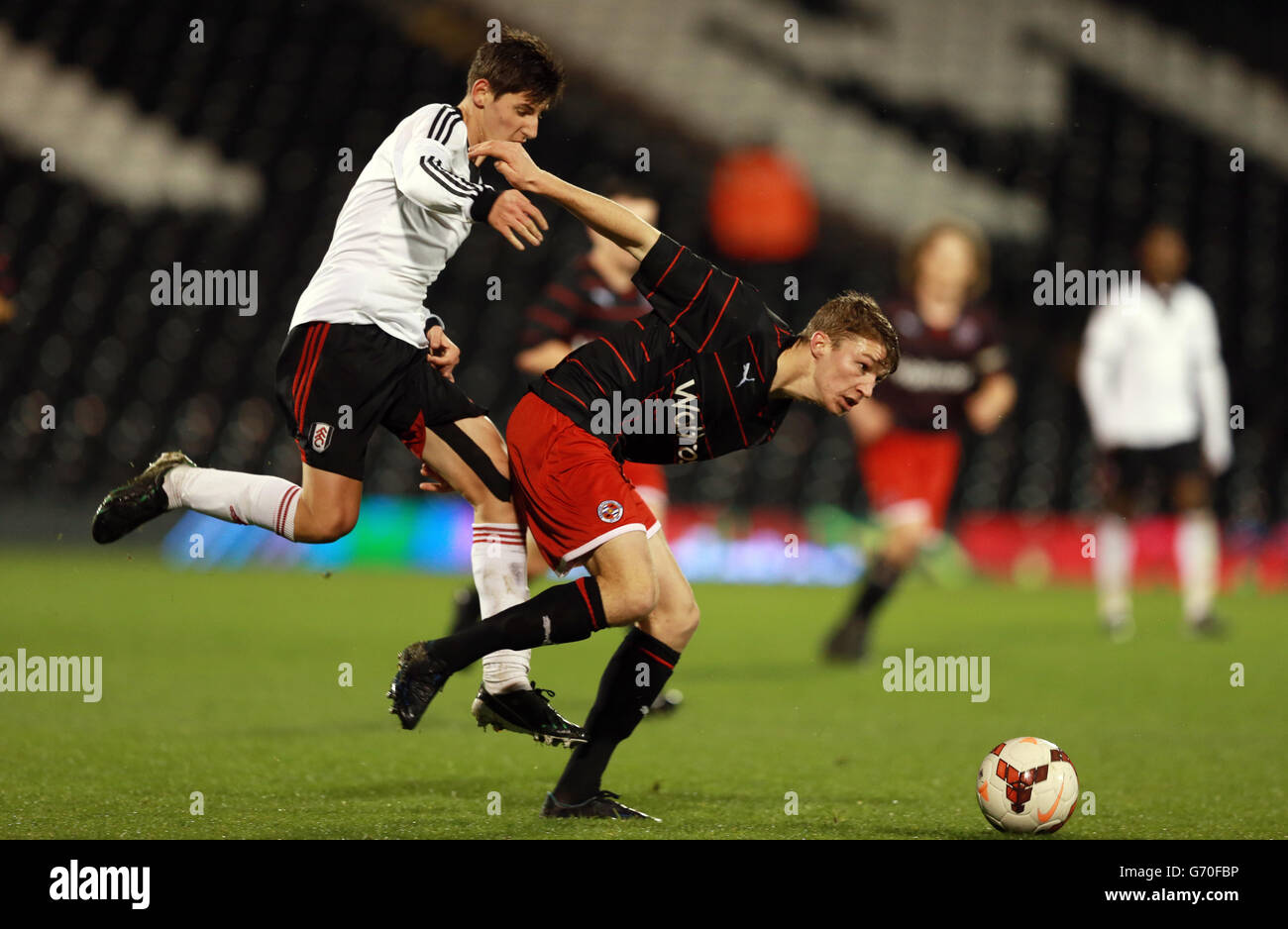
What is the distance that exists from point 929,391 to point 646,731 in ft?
9.66

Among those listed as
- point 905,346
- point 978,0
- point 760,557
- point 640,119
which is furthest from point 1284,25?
point 905,346

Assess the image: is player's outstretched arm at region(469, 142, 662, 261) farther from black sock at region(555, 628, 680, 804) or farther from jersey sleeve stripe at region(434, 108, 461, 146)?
black sock at region(555, 628, 680, 804)

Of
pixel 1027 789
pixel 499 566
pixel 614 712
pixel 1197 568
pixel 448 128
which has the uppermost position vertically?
pixel 448 128

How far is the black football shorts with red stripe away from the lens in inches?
175

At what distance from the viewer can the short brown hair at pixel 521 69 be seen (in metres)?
4.28

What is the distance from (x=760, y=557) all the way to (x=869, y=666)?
→ 4.96 m

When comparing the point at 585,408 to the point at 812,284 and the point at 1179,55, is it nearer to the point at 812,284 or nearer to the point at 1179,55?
the point at 812,284

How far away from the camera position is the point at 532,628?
12.7ft

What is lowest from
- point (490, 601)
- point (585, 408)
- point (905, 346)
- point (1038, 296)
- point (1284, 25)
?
point (490, 601)

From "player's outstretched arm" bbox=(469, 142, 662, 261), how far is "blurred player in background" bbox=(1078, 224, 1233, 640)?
5837mm

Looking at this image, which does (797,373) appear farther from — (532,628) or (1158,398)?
(1158,398)

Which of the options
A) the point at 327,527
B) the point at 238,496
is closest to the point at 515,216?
the point at 327,527

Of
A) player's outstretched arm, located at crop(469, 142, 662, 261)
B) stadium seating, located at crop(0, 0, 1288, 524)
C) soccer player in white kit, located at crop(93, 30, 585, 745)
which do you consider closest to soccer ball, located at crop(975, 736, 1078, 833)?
soccer player in white kit, located at crop(93, 30, 585, 745)

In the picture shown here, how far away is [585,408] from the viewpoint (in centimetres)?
408
